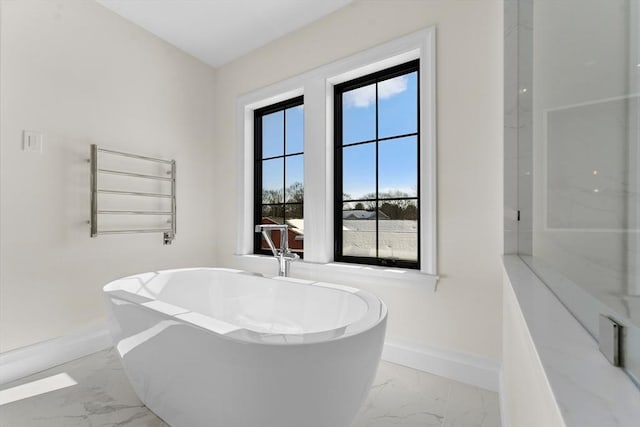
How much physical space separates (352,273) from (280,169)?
1.24 m

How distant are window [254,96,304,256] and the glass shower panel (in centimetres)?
193

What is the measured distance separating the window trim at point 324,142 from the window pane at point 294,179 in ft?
0.79

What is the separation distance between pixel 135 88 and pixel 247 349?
2.53m

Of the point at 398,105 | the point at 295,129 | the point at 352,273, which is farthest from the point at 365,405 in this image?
the point at 295,129

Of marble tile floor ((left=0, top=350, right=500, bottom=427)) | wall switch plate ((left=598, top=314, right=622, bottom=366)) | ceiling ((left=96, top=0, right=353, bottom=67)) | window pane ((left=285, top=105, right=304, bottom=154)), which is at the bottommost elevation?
marble tile floor ((left=0, top=350, right=500, bottom=427))

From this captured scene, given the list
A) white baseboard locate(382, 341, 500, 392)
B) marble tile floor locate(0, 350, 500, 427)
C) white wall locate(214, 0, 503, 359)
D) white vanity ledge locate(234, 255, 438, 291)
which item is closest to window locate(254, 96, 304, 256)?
white vanity ledge locate(234, 255, 438, 291)

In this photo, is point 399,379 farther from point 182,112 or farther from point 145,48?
point 145,48

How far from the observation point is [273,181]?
3025 mm

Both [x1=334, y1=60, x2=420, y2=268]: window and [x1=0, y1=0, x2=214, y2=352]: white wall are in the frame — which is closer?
[x1=0, y1=0, x2=214, y2=352]: white wall

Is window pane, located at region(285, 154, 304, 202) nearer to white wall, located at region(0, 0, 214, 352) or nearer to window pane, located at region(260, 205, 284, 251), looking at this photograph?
window pane, located at region(260, 205, 284, 251)

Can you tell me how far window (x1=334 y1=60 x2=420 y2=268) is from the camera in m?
2.21

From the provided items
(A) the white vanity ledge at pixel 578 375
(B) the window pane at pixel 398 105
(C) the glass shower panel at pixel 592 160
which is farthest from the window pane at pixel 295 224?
(A) the white vanity ledge at pixel 578 375

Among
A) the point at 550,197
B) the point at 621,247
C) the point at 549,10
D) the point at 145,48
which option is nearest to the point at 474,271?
the point at 550,197

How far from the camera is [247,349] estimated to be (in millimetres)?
1031
